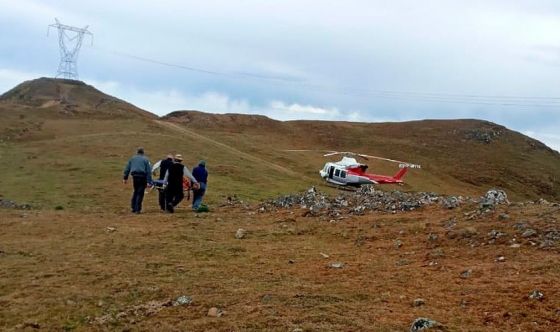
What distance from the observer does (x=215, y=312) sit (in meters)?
10.4

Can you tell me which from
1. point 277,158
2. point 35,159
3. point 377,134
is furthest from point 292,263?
point 377,134

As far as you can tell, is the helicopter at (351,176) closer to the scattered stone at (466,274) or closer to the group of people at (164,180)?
the group of people at (164,180)

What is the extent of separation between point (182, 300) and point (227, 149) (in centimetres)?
4748

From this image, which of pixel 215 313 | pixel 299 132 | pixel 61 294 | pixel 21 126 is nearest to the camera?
pixel 215 313

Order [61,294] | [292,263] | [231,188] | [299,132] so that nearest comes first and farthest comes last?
[61,294] → [292,263] → [231,188] → [299,132]

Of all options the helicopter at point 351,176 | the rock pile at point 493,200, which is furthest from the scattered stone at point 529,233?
the helicopter at point 351,176

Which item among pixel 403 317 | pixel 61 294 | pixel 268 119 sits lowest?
pixel 61 294

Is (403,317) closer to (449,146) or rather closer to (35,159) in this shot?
(35,159)

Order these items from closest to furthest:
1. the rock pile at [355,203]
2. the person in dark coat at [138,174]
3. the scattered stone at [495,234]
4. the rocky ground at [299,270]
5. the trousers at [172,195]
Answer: the rocky ground at [299,270]
the scattered stone at [495,234]
the rock pile at [355,203]
the person in dark coat at [138,174]
the trousers at [172,195]

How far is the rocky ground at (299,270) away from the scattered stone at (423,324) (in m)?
0.02

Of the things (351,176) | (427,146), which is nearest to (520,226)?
(351,176)

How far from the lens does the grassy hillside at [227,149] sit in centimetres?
3578

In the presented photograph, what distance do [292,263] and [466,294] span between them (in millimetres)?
4458

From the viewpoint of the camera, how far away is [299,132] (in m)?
93.8
